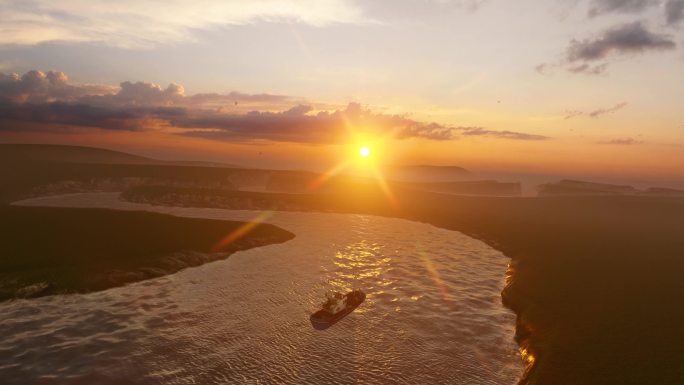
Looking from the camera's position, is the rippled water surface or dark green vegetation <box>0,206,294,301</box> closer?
the rippled water surface

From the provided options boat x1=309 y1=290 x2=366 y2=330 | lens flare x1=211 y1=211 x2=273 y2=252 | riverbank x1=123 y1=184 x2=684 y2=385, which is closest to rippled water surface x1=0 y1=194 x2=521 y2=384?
boat x1=309 y1=290 x2=366 y2=330

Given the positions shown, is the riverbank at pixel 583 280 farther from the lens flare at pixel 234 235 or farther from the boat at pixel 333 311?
the lens flare at pixel 234 235

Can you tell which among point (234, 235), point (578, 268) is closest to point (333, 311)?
point (578, 268)

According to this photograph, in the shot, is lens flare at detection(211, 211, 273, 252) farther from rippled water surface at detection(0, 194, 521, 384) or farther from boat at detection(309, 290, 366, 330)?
boat at detection(309, 290, 366, 330)

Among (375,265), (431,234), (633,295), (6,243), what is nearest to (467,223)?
(431,234)

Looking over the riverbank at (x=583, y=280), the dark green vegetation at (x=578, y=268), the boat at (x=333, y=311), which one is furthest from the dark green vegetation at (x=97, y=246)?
the riverbank at (x=583, y=280)

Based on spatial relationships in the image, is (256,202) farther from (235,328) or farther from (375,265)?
(235,328)
